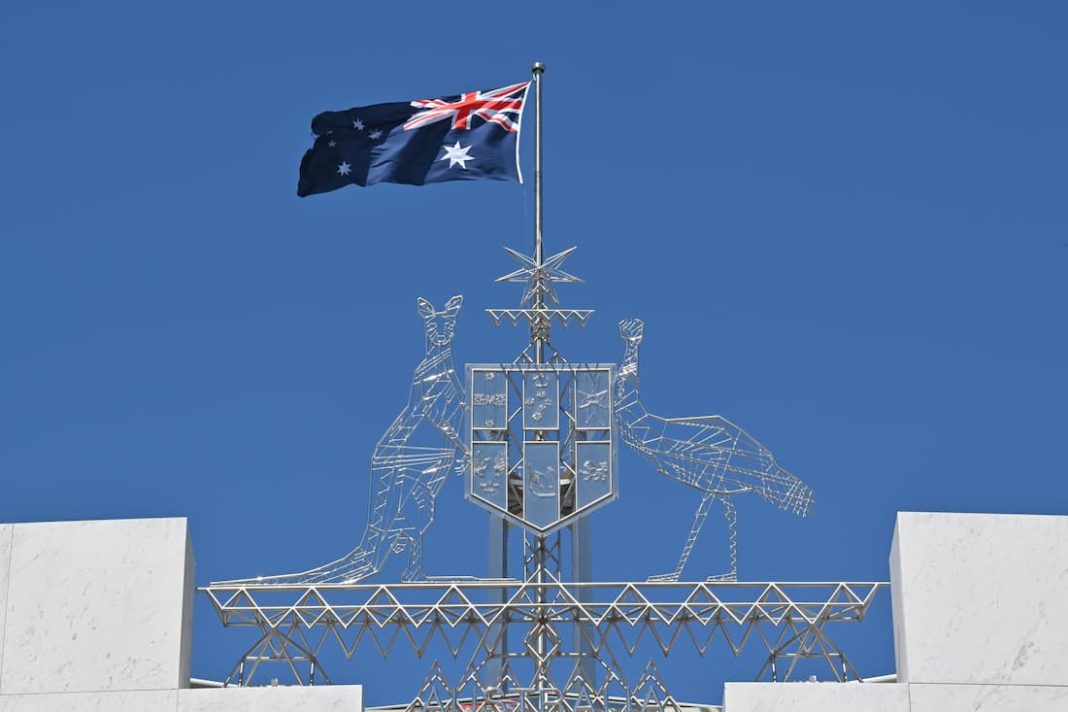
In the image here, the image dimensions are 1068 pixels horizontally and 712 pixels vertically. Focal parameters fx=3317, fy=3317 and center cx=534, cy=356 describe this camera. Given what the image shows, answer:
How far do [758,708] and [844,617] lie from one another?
2.31 meters

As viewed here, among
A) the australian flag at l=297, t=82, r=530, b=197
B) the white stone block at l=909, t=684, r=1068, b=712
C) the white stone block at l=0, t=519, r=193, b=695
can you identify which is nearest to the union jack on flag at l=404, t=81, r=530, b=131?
the australian flag at l=297, t=82, r=530, b=197

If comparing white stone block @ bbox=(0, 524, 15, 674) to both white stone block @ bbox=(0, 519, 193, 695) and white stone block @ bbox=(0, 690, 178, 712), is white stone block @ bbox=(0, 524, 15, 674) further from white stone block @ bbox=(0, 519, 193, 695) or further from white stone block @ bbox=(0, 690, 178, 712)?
white stone block @ bbox=(0, 690, 178, 712)

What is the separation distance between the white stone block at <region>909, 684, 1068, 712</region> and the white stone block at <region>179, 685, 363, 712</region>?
8.03 m

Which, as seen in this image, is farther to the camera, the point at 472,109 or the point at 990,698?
the point at 472,109

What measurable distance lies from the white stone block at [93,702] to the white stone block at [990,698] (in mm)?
10676

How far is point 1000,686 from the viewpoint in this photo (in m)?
47.3

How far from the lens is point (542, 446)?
49250 mm

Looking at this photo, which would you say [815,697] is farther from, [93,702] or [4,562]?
[4,562]

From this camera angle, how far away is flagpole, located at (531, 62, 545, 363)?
165 ft

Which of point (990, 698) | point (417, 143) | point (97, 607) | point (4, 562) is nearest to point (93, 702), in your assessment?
point (97, 607)

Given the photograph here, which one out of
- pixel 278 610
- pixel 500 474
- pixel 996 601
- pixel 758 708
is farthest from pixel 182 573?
pixel 996 601

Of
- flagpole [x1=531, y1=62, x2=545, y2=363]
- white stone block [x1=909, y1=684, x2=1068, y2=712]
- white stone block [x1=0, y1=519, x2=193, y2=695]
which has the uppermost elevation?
flagpole [x1=531, y1=62, x2=545, y2=363]

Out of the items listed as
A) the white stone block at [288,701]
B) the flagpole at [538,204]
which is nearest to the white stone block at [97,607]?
the white stone block at [288,701]

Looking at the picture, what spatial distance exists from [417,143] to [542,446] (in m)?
7.38
